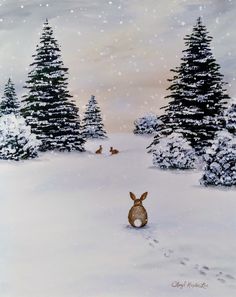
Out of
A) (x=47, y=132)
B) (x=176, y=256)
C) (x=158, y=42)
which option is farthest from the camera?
(x=47, y=132)

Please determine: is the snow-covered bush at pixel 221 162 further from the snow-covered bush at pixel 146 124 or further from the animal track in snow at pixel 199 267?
the animal track in snow at pixel 199 267

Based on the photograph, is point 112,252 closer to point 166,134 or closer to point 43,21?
point 166,134

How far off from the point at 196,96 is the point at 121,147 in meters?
1.12

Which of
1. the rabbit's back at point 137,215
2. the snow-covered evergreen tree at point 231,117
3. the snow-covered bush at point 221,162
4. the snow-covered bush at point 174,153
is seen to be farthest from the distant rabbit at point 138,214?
the snow-covered evergreen tree at point 231,117

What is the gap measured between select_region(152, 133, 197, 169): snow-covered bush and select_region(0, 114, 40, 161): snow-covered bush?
162cm

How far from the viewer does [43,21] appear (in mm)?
6059

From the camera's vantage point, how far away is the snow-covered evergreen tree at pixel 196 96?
602cm

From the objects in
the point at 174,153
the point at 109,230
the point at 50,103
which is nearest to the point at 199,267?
the point at 109,230

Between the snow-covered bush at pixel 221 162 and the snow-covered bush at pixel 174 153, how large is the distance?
0.71 feet

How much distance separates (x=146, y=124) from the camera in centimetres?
604

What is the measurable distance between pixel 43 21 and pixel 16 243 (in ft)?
8.28

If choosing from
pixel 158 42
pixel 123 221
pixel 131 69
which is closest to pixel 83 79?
pixel 131 69

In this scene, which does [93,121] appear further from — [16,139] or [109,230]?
[16,139]

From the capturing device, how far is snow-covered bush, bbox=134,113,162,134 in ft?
19.3
